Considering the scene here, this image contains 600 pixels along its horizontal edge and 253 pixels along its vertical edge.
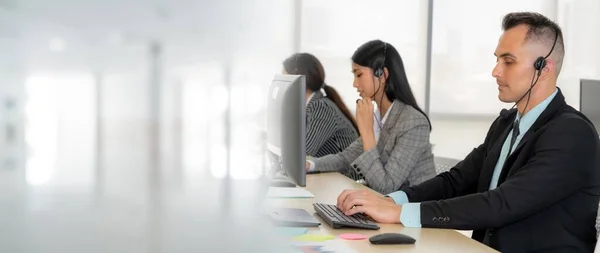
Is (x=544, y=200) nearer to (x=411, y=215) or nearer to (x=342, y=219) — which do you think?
(x=411, y=215)

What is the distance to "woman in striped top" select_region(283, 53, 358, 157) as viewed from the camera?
3004mm

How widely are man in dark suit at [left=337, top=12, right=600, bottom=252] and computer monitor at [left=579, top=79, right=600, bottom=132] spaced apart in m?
0.47

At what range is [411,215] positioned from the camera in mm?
1632

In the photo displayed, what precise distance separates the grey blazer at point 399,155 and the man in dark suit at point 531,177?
22.9 inches

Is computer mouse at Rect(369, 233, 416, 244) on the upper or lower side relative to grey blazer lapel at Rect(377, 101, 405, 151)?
lower

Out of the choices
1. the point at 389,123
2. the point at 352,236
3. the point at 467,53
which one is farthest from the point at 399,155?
the point at 467,53

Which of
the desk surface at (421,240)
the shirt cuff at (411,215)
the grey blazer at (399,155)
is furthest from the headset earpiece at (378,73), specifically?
the shirt cuff at (411,215)

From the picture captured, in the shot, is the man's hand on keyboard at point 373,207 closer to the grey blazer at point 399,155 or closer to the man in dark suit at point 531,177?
the man in dark suit at point 531,177

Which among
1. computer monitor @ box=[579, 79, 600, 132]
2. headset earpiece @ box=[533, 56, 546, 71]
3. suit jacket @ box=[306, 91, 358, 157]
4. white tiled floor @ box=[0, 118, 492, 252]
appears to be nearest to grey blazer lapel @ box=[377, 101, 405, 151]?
suit jacket @ box=[306, 91, 358, 157]

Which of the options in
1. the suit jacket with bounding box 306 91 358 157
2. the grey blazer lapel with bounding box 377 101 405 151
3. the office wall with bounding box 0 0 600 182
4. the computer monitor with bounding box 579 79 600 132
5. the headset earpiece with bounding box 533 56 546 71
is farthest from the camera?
the suit jacket with bounding box 306 91 358 157

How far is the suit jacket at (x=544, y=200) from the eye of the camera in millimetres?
1561

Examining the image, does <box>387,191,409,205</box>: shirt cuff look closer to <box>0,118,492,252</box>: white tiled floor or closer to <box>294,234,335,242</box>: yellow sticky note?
<box>294,234,335,242</box>: yellow sticky note

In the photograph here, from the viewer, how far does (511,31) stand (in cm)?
172

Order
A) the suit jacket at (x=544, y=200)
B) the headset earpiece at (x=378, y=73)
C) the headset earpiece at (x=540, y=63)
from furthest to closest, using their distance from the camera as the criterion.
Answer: the headset earpiece at (x=378, y=73) < the headset earpiece at (x=540, y=63) < the suit jacket at (x=544, y=200)
